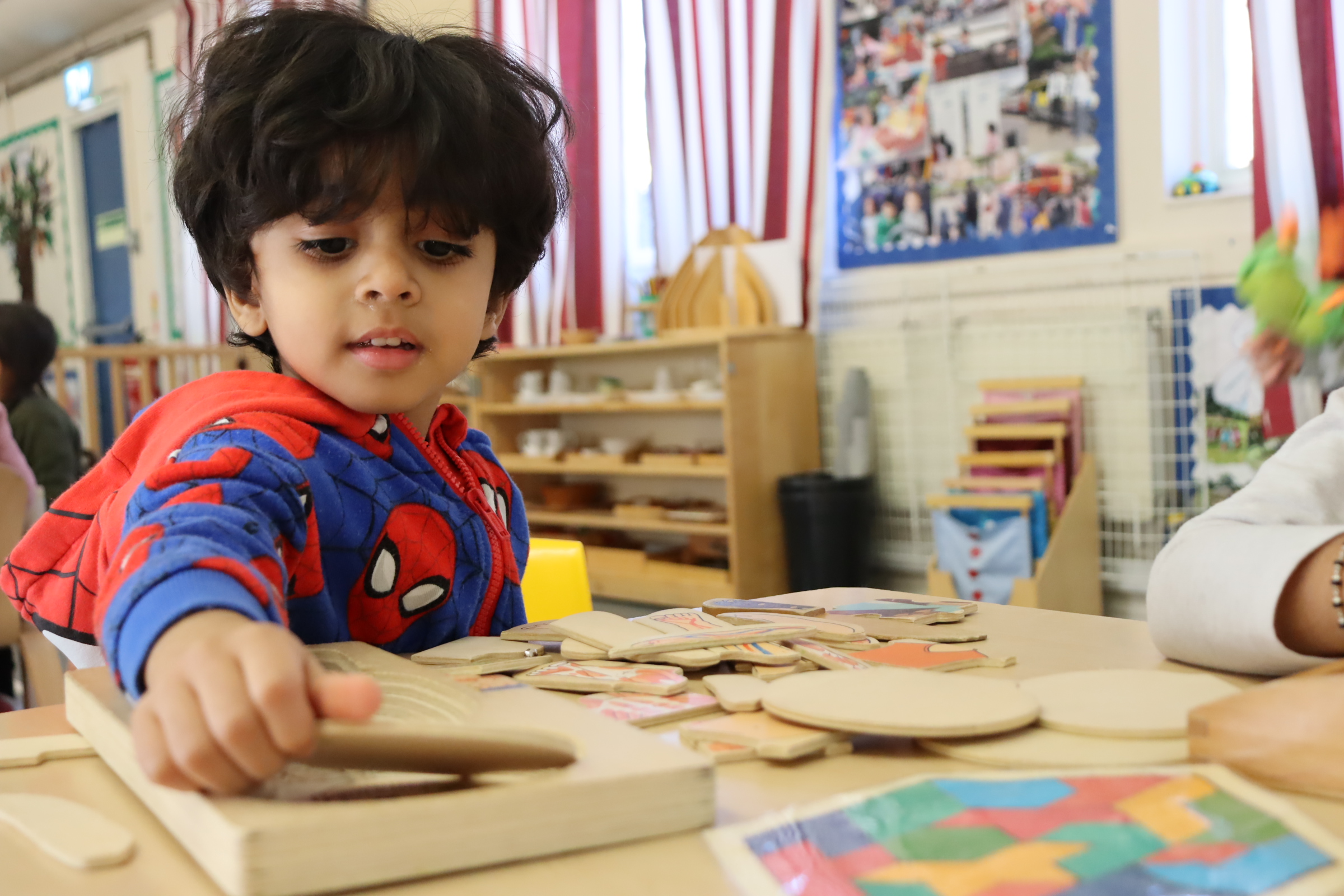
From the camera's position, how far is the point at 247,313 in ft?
2.98

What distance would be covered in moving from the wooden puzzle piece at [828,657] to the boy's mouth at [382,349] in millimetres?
332

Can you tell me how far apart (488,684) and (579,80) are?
3.72 meters

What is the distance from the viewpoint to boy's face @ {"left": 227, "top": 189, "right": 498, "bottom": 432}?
77cm

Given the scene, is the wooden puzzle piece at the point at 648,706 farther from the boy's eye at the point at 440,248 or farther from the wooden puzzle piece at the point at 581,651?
the boy's eye at the point at 440,248

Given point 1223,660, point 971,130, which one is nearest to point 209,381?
point 1223,660

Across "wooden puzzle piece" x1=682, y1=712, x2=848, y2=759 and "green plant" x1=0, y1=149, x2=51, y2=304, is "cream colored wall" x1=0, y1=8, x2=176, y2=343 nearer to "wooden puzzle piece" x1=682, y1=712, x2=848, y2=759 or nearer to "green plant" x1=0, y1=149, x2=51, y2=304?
"green plant" x1=0, y1=149, x2=51, y2=304

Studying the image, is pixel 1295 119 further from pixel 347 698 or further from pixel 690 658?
pixel 347 698

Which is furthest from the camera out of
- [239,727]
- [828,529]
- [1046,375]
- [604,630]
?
[828,529]

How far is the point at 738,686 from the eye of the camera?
61cm

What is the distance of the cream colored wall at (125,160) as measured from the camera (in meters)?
6.00

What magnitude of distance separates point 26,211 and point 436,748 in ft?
25.9

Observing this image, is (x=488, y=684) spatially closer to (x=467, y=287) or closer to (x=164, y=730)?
(x=164, y=730)

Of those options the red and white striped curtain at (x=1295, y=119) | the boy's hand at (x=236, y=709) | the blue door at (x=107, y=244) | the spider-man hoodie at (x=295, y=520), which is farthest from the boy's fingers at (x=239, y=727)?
the blue door at (x=107, y=244)

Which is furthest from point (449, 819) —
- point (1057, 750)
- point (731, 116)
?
point (731, 116)
